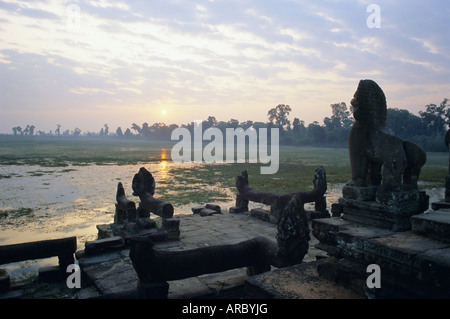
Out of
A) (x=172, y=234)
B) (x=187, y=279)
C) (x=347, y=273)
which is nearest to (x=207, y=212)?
(x=172, y=234)

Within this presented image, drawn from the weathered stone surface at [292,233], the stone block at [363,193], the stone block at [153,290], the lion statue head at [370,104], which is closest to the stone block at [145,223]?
the stone block at [153,290]

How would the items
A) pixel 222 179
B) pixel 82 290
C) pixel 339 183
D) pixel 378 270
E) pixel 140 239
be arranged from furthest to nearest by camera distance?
pixel 222 179
pixel 339 183
pixel 82 290
pixel 140 239
pixel 378 270

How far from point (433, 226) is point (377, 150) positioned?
1144 mm

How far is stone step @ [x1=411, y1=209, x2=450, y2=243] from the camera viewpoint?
9.79ft

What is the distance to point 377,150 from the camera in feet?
13.0

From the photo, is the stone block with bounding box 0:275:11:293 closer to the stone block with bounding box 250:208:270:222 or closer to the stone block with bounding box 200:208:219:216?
the stone block with bounding box 200:208:219:216

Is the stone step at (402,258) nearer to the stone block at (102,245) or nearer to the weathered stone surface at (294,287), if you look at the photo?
the weathered stone surface at (294,287)

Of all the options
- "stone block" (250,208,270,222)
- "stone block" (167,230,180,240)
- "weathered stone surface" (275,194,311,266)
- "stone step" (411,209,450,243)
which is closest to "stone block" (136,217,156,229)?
"stone block" (167,230,180,240)

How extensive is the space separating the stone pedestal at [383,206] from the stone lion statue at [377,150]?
11cm

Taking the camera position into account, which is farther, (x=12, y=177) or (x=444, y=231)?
(x=12, y=177)

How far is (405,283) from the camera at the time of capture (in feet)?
8.75
